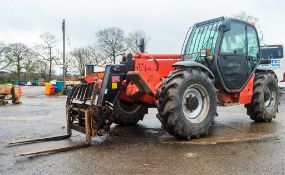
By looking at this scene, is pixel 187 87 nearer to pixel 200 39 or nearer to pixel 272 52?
pixel 200 39

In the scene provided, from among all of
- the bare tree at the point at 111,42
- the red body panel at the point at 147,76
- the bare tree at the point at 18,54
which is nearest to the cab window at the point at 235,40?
the red body panel at the point at 147,76

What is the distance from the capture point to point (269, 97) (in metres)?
9.84

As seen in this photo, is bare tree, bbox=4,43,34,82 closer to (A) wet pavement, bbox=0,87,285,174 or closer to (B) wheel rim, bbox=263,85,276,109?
(B) wheel rim, bbox=263,85,276,109

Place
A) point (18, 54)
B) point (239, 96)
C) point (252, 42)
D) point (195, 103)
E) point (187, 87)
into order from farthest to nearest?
point (18, 54) < point (252, 42) < point (239, 96) < point (195, 103) < point (187, 87)

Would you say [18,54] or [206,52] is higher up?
[18,54]

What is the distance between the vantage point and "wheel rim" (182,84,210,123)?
7258 mm

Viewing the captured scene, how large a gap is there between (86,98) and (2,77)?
58098mm

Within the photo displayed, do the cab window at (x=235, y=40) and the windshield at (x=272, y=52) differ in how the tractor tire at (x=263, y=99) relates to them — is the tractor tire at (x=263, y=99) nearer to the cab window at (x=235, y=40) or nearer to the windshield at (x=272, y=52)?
the cab window at (x=235, y=40)

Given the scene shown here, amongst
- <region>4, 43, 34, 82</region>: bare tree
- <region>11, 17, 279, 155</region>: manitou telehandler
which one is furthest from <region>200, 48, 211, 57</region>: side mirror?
<region>4, 43, 34, 82</region>: bare tree

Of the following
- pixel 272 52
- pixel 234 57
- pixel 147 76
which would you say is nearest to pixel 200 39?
pixel 234 57

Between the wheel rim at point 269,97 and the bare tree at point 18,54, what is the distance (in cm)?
5658

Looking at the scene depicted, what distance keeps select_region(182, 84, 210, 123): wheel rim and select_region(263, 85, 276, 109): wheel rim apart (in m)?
2.97

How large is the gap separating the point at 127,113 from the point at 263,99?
11.7 ft

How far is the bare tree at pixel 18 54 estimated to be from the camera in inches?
2434
